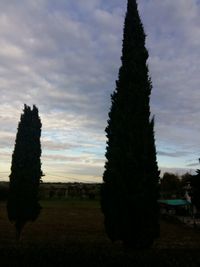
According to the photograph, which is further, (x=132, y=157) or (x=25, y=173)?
(x=25, y=173)

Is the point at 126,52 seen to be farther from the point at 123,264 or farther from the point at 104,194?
the point at 123,264

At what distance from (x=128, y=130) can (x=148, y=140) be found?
3.35ft

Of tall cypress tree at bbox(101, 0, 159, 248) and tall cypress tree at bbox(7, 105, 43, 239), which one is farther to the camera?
tall cypress tree at bbox(7, 105, 43, 239)

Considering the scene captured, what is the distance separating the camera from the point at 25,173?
95.3 feet

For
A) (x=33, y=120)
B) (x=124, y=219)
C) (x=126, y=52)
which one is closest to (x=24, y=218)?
(x=33, y=120)

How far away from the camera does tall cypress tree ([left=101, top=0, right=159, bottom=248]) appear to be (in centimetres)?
1828

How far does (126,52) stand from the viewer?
20.6 metres

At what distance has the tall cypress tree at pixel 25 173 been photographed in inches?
1129

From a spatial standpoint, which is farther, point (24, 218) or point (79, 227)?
point (79, 227)

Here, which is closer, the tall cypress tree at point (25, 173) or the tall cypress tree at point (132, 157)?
the tall cypress tree at point (132, 157)

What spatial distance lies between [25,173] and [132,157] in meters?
12.4

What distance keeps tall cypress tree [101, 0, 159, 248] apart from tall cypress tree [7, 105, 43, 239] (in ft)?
32.1

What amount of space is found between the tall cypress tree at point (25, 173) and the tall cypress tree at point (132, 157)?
9787mm

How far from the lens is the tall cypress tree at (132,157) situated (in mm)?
18281
